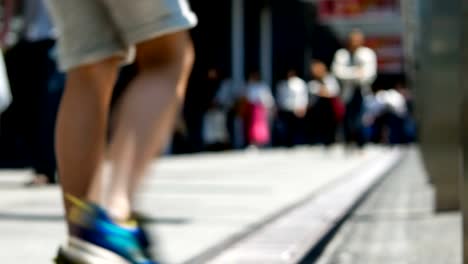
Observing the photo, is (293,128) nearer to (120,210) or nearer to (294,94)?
(294,94)

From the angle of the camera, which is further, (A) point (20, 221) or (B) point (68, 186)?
(A) point (20, 221)

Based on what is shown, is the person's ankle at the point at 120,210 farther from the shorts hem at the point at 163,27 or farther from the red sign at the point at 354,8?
the red sign at the point at 354,8

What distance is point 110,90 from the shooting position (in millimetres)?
2471

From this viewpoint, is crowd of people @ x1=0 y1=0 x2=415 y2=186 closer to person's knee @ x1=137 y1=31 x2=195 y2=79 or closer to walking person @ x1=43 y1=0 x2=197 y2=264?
walking person @ x1=43 y1=0 x2=197 y2=264

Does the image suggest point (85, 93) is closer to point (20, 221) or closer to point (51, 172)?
point (20, 221)

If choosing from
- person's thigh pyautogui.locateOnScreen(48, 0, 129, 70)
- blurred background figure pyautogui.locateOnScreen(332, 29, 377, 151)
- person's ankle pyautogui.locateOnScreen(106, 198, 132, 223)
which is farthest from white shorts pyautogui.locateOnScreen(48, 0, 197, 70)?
blurred background figure pyautogui.locateOnScreen(332, 29, 377, 151)

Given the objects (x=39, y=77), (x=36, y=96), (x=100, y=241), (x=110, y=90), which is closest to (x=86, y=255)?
(x=100, y=241)

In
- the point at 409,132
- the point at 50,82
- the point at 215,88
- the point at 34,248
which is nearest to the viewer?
the point at 34,248

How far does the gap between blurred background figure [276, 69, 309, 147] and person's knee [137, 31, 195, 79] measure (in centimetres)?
1606

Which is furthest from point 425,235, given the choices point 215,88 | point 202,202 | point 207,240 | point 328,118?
point 215,88

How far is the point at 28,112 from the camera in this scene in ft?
26.5

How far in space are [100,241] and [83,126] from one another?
362 mm

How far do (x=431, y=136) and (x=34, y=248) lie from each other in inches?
98.0

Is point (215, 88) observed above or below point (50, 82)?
below
